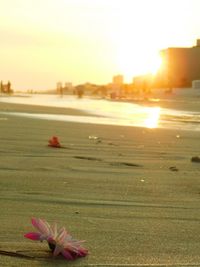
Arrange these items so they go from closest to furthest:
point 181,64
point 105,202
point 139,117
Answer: point 105,202 < point 139,117 < point 181,64

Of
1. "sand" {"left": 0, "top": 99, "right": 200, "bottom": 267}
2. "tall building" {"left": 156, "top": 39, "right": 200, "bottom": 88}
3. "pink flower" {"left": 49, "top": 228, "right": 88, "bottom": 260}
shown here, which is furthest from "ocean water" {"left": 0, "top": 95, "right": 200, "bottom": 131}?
"tall building" {"left": 156, "top": 39, "right": 200, "bottom": 88}

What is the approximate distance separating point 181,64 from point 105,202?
232 feet

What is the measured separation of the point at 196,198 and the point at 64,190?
745 millimetres

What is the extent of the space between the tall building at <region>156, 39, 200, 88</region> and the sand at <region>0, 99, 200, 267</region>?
66665 millimetres

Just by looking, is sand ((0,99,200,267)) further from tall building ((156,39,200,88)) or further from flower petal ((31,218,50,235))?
tall building ((156,39,200,88))

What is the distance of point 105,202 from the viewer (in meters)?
2.97

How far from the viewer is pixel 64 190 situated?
3262 millimetres

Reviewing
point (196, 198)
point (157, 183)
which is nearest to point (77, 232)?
point (196, 198)

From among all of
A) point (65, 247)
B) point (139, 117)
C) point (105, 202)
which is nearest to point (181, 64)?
point (139, 117)

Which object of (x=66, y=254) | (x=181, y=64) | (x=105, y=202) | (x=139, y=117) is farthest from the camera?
(x=181, y=64)

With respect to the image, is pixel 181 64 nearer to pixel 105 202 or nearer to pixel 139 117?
pixel 139 117

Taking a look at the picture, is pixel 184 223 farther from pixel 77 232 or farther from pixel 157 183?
pixel 157 183

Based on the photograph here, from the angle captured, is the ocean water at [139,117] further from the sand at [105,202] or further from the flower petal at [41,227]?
the flower petal at [41,227]

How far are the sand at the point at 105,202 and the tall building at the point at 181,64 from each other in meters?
66.7
